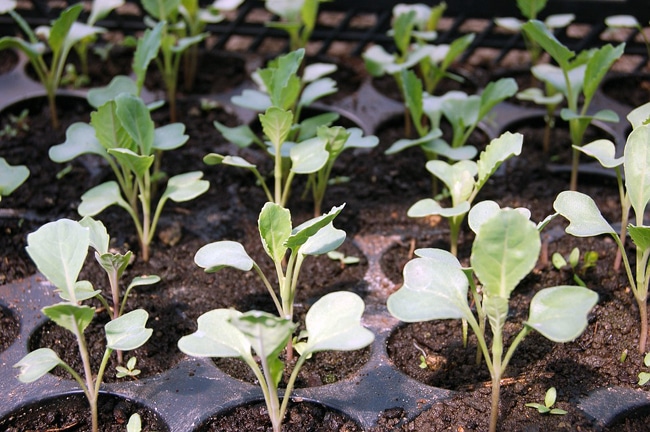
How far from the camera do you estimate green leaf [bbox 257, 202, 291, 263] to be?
971 mm

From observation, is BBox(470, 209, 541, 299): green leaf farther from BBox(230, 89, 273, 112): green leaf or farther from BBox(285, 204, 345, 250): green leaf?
BBox(230, 89, 273, 112): green leaf

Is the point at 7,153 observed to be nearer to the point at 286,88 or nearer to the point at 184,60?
the point at 184,60

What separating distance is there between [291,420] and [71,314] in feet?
1.07

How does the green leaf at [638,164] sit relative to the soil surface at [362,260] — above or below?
above

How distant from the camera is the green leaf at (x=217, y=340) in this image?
851 mm

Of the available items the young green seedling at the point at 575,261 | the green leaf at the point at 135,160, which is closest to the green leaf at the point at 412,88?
the young green seedling at the point at 575,261

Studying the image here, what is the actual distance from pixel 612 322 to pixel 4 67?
5.41 ft

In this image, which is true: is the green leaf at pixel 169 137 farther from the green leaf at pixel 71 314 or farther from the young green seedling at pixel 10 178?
the green leaf at pixel 71 314

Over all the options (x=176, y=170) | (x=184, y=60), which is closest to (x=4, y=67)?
(x=184, y=60)

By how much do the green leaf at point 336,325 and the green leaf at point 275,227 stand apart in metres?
0.12

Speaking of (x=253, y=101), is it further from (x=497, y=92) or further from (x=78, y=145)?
(x=497, y=92)

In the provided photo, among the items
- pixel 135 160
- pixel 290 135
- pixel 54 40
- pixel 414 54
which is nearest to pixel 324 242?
pixel 135 160

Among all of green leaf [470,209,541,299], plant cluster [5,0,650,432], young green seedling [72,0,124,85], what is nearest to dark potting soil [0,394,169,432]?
plant cluster [5,0,650,432]

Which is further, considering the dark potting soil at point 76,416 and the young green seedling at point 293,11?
the young green seedling at point 293,11
